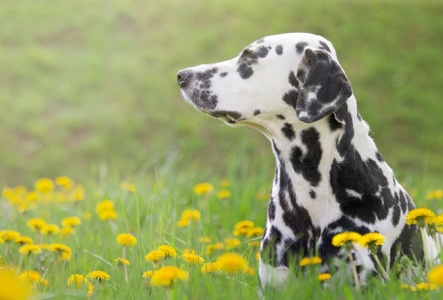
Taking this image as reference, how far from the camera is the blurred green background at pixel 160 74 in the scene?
867 cm

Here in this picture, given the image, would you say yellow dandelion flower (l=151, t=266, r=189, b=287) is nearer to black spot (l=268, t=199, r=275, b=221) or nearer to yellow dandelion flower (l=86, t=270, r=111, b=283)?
yellow dandelion flower (l=86, t=270, r=111, b=283)

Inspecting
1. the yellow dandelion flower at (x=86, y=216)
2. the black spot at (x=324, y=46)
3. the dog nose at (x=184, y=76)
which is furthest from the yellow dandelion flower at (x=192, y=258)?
the yellow dandelion flower at (x=86, y=216)

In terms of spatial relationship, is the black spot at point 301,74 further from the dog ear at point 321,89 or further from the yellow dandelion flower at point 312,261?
the yellow dandelion flower at point 312,261

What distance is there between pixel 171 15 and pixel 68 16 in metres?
2.12

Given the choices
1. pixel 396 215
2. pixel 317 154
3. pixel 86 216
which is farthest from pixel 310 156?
pixel 86 216

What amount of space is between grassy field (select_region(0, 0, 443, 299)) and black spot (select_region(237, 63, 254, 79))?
1557mm

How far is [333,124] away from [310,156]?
0.20 meters

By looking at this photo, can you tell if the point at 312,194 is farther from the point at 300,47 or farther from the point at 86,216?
the point at 86,216

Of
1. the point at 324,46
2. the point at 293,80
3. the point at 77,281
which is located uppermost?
the point at 324,46

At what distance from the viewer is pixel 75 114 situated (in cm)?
938

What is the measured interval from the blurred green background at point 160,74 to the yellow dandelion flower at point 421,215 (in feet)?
16.4

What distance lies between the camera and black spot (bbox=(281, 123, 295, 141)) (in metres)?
2.95

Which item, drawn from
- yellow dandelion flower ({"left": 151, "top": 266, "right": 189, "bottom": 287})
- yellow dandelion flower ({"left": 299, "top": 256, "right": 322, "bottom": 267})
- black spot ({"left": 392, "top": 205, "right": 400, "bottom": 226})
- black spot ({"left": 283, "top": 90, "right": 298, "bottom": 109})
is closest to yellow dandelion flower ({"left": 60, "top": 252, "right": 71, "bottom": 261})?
yellow dandelion flower ({"left": 151, "top": 266, "right": 189, "bottom": 287})

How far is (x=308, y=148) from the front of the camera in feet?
9.61
